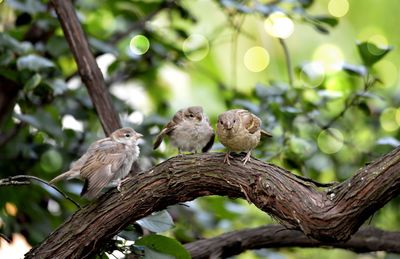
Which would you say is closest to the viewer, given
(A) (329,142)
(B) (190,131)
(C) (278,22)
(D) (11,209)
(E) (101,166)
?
(E) (101,166)

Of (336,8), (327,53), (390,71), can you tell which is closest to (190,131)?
(336,8)

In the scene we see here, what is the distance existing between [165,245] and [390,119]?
7.05 feet

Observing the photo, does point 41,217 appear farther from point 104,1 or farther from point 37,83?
point 104,1

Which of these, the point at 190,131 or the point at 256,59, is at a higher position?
the point at 256,59

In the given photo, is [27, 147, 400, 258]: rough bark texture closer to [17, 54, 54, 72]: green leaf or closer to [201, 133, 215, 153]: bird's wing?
[201, 133, 215, 153]: bird's wing

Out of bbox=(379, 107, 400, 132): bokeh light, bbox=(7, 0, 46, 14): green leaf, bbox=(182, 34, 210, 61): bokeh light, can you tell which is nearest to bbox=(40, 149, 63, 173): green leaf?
bbox=(7, 0, 46, 14): green leaf


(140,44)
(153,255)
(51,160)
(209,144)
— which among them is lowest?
(153,255)

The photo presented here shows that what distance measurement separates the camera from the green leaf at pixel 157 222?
2.64 metres

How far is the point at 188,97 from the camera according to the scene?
19.3 ft

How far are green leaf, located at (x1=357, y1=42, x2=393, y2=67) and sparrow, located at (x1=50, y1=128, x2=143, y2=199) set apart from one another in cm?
105

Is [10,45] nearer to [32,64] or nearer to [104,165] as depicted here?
[32,64]

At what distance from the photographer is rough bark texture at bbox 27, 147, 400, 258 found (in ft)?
7.34

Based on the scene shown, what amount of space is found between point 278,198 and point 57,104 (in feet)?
5.43

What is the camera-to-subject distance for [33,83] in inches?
119
